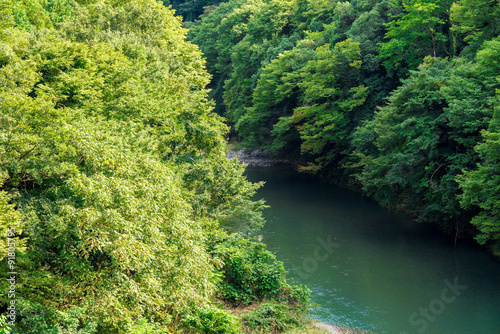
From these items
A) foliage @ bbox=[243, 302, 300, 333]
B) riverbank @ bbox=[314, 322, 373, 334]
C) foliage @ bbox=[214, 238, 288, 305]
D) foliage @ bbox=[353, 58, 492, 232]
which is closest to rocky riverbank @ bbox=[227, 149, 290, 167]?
foliage @ bbox=[353, 58, 492, 232]

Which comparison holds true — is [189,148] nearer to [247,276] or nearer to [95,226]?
[247,276]

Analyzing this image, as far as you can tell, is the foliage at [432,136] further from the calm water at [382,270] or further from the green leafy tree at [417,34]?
the green leafy tree at [417,34]

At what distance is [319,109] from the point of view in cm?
3681

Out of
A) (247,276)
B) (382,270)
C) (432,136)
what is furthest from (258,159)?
(247,276)

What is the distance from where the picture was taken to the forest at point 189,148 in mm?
8797

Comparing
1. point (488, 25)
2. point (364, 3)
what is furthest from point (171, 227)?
point (364, 3)

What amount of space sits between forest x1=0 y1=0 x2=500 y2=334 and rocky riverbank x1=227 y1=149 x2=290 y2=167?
43.4 inches

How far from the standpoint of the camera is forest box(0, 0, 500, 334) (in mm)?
8797

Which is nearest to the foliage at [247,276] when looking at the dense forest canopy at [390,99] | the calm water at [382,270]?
the calm water at [382,270]

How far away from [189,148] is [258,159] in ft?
86.5

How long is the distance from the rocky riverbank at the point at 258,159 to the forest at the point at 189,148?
1.10 m

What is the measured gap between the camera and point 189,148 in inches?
896

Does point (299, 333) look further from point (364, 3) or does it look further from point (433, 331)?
point (364, 3)

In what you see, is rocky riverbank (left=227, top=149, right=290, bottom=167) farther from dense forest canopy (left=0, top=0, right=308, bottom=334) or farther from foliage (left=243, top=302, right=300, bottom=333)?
foliage (left=243, top=302, right=300, bottom=333)
